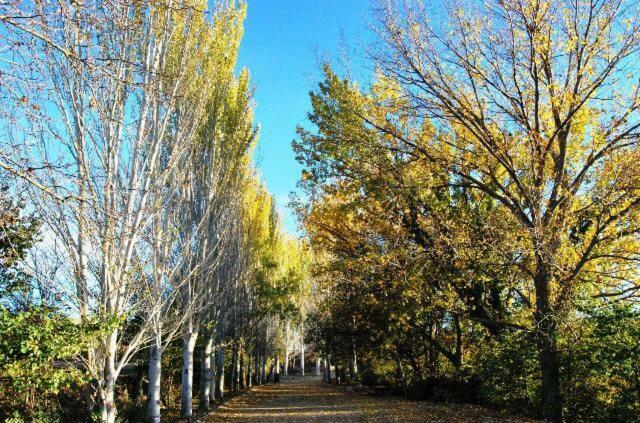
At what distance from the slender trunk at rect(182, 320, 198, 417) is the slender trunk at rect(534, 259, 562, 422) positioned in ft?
28.0

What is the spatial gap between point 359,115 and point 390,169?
4.71 feet

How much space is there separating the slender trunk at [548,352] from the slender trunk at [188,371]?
28.0 feet

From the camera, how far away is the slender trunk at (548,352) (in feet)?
30.6

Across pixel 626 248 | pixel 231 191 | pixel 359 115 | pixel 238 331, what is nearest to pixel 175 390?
pixel 238 331

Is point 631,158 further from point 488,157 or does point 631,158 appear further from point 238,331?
point 238,331

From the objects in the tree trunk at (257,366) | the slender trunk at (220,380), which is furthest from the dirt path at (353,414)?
the tree trunk at (257,366)

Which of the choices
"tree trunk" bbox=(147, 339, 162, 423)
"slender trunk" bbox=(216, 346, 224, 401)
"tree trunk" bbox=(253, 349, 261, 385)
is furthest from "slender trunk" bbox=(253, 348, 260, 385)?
"tree trunk" bbox=(147, 339, 162, 423)

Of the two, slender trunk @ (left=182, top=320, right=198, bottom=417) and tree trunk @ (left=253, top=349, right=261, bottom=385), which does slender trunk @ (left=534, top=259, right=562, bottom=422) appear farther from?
tree trunk @ (left=253, top=349, right=261, bottom=385)

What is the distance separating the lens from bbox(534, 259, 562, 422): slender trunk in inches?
367

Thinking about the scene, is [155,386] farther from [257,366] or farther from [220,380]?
[257,366]

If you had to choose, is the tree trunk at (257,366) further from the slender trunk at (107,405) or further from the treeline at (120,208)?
the slender trunk at (107,405)

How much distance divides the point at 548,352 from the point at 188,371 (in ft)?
29.6

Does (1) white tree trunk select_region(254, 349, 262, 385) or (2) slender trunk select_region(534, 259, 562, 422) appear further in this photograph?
(1) white tree trunk select_region(254, 349, 262, 385)

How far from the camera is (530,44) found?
955cm
